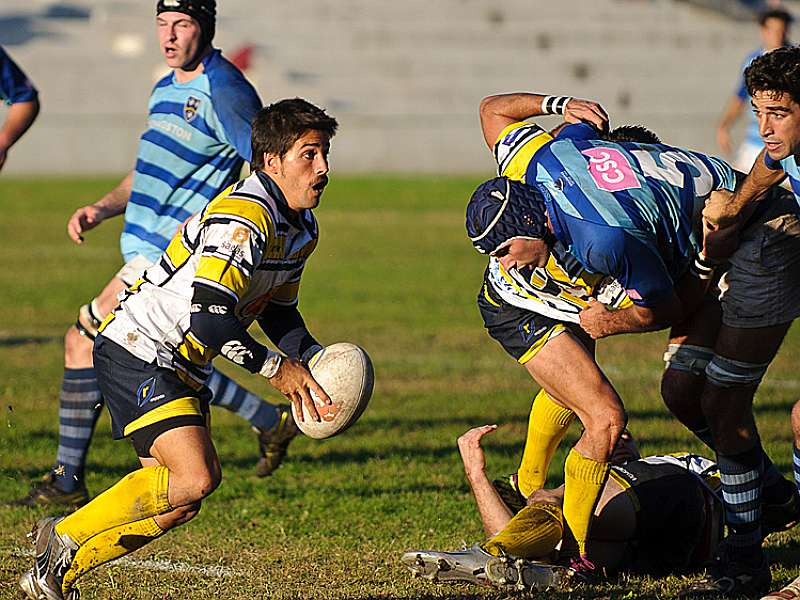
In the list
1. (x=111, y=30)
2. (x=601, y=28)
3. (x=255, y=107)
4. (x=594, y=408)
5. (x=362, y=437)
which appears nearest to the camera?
(x=594, y=408)

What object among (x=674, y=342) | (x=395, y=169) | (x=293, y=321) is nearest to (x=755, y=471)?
(x=674, y=342)

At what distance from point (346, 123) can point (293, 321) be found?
28.4m

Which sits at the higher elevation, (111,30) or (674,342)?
(674,342)

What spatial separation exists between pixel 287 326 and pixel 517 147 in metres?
1.19

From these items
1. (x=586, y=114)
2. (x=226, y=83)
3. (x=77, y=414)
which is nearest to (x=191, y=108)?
(x=226, y=83)

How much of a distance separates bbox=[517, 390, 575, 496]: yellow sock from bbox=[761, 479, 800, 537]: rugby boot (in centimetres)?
93

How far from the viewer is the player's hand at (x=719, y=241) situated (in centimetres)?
482

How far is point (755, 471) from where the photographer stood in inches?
203

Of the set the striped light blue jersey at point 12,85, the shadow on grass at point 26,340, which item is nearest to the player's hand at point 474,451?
the striped light blue jersey at point 12,85

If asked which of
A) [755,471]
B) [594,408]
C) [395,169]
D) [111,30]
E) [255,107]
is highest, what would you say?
[255,107]

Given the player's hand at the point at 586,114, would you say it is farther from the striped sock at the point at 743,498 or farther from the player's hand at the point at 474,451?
the striped sock at the point at 743,498

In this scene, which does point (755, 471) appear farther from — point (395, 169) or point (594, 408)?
point (395, 169)

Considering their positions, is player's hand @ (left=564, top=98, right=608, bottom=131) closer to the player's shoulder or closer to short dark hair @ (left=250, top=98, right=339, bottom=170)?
short dark hair @ (left=250, top=98, right=339, bottom=170)

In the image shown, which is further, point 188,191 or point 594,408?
point 188,191
